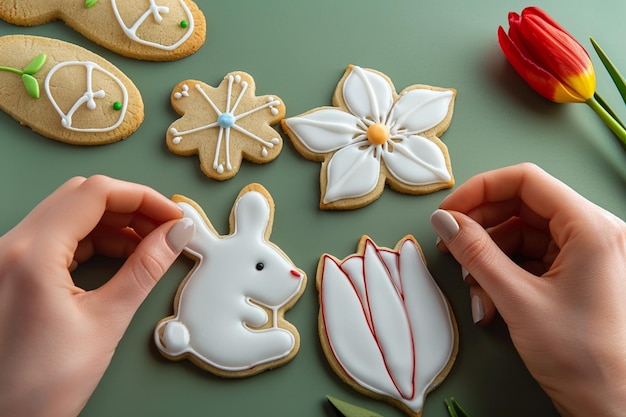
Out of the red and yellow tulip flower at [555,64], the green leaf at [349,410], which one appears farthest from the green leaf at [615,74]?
the green leaf at [349,410]

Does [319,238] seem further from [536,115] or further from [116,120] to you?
[536,115]

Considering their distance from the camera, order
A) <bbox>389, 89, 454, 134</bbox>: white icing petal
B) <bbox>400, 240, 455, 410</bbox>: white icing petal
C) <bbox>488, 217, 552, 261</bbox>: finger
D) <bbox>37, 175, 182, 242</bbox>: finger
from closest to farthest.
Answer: <bbox>37, 175, 182, 242</bbox>: finger → <bbox>400, 240, 455, 410</bbox>: white icing petal → <bbox>488, 217, 552, 261</bbox>: finger → <bbox>389, 89, 454, 134</bbox>: white icing petal

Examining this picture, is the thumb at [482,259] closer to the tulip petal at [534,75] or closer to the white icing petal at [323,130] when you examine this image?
the white icing petal at [323,130]

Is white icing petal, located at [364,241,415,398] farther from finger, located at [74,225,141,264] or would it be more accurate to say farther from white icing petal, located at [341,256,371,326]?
finger, located at [74,225,141,264]

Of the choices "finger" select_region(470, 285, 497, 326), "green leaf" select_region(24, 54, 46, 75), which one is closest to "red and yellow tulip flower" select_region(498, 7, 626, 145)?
"finger" select_region(470, 285, 497, 326)

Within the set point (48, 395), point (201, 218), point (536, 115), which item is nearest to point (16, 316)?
point (48, 395)

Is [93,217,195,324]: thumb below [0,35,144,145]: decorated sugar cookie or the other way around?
below

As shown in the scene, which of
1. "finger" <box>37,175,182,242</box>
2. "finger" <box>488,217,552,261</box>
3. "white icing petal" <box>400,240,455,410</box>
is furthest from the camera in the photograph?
"finger" <box>488,217,552,261</box>
